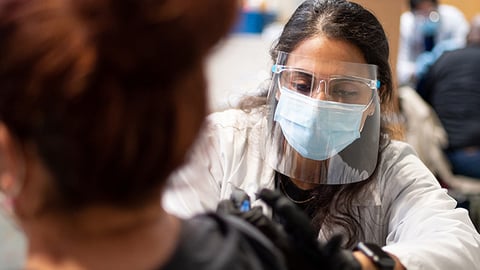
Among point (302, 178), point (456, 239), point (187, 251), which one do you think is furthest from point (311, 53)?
point (187, 251)

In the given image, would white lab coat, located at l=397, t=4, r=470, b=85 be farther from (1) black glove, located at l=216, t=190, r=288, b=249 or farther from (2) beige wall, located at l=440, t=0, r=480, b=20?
(1) black glove, located at l=216, t=190, r=288, b=249

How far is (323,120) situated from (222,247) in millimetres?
603

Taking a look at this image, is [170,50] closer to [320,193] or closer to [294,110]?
[294,110]

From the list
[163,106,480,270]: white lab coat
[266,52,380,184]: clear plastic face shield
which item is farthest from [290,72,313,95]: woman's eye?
[163,106,480,270]: white lab coat

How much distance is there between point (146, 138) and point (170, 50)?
80mm

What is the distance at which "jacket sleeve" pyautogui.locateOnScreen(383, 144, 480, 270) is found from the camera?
38.3 inches

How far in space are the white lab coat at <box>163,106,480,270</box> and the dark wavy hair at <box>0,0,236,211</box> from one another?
497 millimetres

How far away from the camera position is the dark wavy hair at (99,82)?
488 millimetres

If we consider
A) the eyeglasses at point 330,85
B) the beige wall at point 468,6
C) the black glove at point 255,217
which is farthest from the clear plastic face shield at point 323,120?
the beige wall at point 468,6

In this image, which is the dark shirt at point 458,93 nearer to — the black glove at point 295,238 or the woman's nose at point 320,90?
the woman's nose at point 320,90

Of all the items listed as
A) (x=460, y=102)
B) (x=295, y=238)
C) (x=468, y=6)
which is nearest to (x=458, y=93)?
(x=460, y=102)

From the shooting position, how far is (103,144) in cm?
51

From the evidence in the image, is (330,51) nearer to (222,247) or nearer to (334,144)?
(334,144)

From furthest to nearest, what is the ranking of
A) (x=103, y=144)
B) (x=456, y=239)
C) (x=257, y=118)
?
(x=257, y=118) < (x=456, y=239) < (x=103, y=144)
